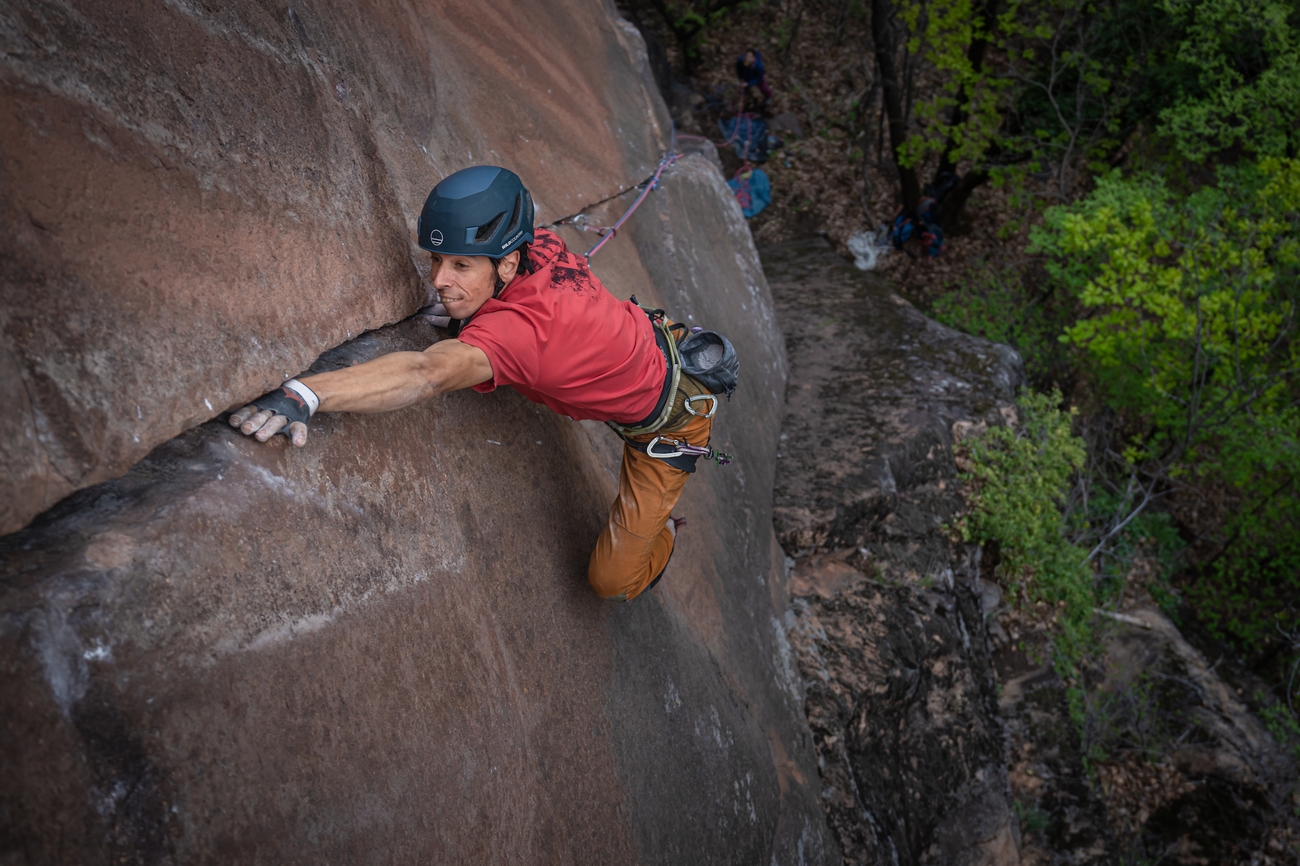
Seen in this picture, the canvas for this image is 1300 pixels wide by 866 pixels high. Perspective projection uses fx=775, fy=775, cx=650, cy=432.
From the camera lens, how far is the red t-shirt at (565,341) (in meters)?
2.68

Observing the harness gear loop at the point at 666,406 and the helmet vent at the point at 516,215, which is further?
the harness gear loop at the point at 666,406

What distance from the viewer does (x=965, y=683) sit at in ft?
20.4

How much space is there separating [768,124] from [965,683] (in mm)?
11567

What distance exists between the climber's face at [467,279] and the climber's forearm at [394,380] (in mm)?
307

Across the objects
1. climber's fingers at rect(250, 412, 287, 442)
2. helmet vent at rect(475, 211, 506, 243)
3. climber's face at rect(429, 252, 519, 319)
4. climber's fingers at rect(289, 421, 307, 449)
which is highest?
climber's fingers at rect(250, 412, 287, 442)

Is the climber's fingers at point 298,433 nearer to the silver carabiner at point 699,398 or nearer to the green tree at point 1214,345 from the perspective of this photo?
the silver carabiner at point 699,398

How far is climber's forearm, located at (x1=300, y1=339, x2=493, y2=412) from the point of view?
219 cm

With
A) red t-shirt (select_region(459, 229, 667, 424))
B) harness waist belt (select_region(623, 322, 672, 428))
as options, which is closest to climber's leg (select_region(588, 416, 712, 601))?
harness waist belt (select_region(623, 322, 672, 428))

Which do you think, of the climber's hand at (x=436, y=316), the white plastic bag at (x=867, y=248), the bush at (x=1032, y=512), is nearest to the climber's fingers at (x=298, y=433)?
the climber's hand at (x=436, y=316)

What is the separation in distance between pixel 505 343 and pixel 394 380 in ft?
1.58

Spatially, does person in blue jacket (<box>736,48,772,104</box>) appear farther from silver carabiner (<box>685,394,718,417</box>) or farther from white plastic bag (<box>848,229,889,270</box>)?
silver carabiner (<box>685,394,718,417</box>)

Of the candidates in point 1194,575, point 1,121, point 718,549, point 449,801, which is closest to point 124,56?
point 1,121

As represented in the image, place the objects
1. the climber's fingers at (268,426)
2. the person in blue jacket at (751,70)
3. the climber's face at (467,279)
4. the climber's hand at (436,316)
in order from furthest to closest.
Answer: the person in blue jacket at (751,70), the climber's hand at (436,316), the climber's face at (467,279), the climber's fingers at (268,426)

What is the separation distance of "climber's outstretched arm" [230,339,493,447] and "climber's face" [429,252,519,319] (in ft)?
1.09
